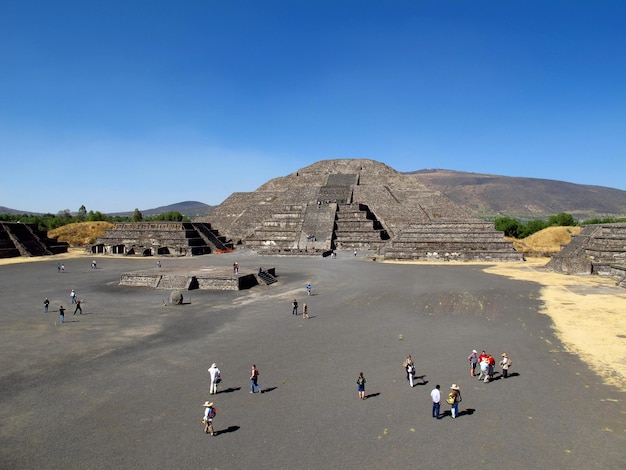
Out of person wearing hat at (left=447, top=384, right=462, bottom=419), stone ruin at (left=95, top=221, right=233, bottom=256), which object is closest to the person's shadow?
person wearing hat at (left=447, top=384, right=462, bottom=419)

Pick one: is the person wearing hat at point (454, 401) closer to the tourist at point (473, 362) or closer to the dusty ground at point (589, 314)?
the tourist at point (473, 362)

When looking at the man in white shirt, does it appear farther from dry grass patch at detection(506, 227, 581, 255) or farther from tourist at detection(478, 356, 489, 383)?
dry grass patch at detection(506, 227, 581, 255)

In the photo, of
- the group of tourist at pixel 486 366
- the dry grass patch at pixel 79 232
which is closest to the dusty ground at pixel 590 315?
the group of tourist at pixel 486 366

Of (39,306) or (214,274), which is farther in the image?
(214,274)

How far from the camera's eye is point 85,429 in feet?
29.5

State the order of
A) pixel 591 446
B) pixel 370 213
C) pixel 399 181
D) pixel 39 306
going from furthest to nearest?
pixel 399 181 < pixel 370 213 < pixel 39 306 < pixel 591 446

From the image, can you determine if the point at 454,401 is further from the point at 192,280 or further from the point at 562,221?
the point at 562,221

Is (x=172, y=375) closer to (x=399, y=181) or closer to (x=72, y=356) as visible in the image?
(x=72, y=356)

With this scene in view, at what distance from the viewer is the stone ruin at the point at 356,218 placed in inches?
1686

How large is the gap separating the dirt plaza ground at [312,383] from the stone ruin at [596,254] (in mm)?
10723

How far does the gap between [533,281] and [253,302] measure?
18672 mm

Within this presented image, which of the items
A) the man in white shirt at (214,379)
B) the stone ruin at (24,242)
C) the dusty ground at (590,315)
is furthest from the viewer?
the stone ruin at (24,242)

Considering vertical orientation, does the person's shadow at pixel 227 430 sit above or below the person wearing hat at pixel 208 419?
below

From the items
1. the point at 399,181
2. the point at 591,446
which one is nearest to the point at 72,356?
the point at 591,446
